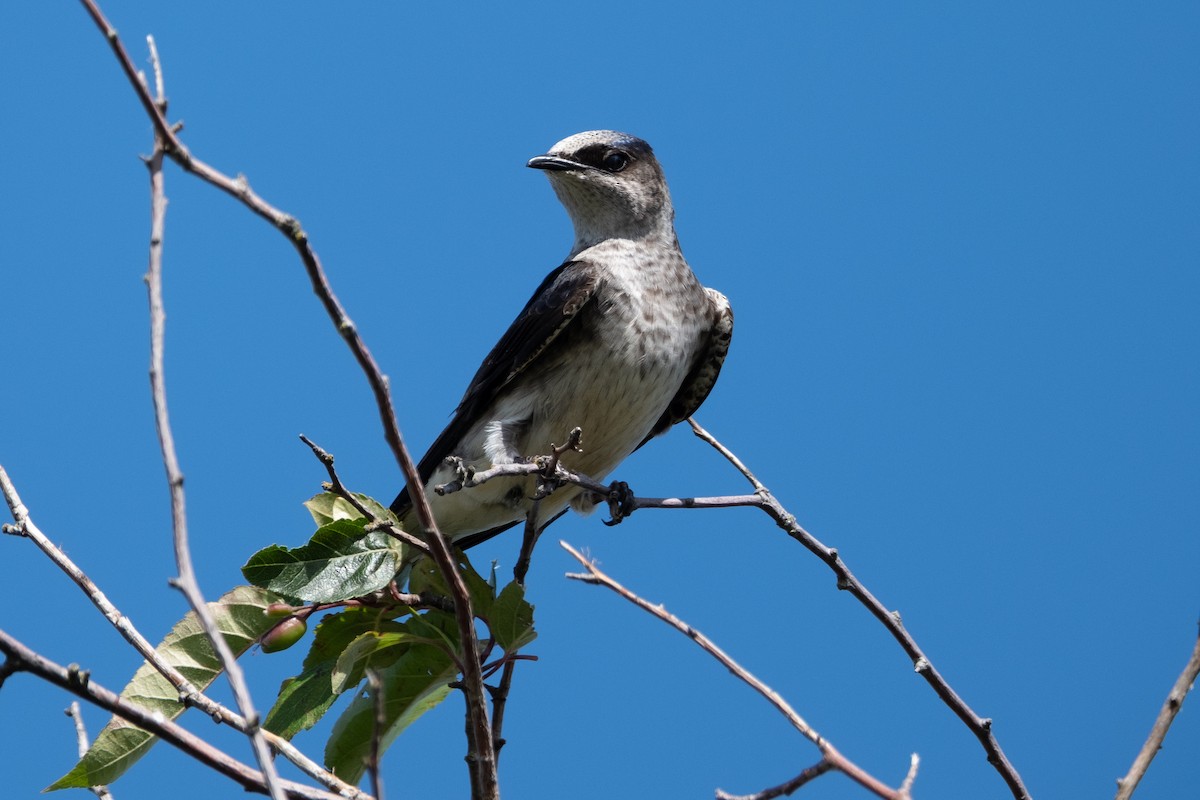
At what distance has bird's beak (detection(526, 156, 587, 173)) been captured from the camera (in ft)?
14.9

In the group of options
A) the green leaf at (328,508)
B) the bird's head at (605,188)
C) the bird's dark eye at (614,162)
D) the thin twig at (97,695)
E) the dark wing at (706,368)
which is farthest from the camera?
the bird's dark eye at (614,162)

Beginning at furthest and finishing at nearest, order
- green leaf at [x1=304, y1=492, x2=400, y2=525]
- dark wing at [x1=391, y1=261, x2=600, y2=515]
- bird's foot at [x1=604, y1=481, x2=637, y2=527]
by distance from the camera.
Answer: dark wing at [x1=391, y1=261, x2=600, y2=515] → bird's foot at [x1=604, y1=481, x2=637, y2=527] → green leaf at [x1=304, y1=492, x2=400, y2=525]

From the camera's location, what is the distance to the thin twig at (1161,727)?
5.84ft

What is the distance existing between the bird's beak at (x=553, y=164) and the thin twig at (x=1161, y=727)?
3.09m

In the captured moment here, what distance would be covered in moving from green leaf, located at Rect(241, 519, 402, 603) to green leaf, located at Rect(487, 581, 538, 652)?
0.24 m

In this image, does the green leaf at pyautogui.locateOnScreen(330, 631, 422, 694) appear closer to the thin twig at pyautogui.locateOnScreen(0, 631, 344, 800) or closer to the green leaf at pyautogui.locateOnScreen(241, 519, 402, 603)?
the green leaf at pyautogui.locateOnScreen(241, 519, 402, 603)

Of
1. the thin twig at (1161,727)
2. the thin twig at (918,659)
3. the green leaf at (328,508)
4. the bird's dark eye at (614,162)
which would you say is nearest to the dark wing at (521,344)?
the bird's dark eye at (614,162)

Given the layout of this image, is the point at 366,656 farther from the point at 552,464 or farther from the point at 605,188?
the point at 605,188

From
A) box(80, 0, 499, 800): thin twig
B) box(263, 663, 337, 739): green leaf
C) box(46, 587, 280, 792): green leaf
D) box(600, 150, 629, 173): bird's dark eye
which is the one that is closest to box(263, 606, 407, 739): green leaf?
box(263, 663, 337, 739): green leaf

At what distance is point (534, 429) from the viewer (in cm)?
399

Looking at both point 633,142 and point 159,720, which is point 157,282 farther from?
point 633,142

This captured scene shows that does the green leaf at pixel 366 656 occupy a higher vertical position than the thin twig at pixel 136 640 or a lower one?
higher

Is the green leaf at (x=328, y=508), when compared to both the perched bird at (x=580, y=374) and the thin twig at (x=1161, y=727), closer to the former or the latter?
the perched bird at (x=580, y=374)

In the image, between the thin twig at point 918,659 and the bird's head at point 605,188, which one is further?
the bird's head at point 605,188
